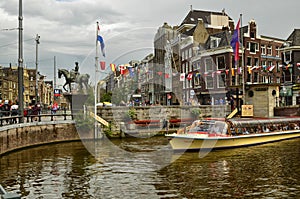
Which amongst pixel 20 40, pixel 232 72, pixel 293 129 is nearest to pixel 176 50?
pixel 232 72

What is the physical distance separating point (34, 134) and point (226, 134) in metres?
13.2

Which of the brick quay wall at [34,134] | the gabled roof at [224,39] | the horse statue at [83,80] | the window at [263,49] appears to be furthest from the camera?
the window at [263,49]

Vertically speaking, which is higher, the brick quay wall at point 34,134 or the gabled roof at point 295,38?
the gabled roof at point 295,38

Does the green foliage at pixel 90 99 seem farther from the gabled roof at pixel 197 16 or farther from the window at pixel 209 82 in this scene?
the gabled roof at pixel 197 16

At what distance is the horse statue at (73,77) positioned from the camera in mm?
31562

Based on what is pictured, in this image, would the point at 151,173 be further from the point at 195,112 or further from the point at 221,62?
the point at 221,62

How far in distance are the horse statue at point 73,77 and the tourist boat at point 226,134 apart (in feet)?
44.3

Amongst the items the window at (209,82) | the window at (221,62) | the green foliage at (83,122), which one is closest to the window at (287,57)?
the window at (221,62)

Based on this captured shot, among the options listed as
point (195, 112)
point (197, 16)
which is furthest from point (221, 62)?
point (197, 16)

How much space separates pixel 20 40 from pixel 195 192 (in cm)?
1726

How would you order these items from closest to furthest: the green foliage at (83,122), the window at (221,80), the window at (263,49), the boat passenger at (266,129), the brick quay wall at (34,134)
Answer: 1. the brick quay wall at (34,134)
2. the boat passenger at (266,129)
3. the green foliage at (83,122)
4. the window at (221,80)
5. the window at (263,49)

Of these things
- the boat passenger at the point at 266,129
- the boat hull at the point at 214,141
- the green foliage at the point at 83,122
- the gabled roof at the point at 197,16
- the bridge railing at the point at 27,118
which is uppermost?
the gabled roof at the point at 197,16

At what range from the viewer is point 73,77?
31.8 metres

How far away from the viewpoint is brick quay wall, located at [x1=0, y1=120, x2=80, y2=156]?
2131 cm
